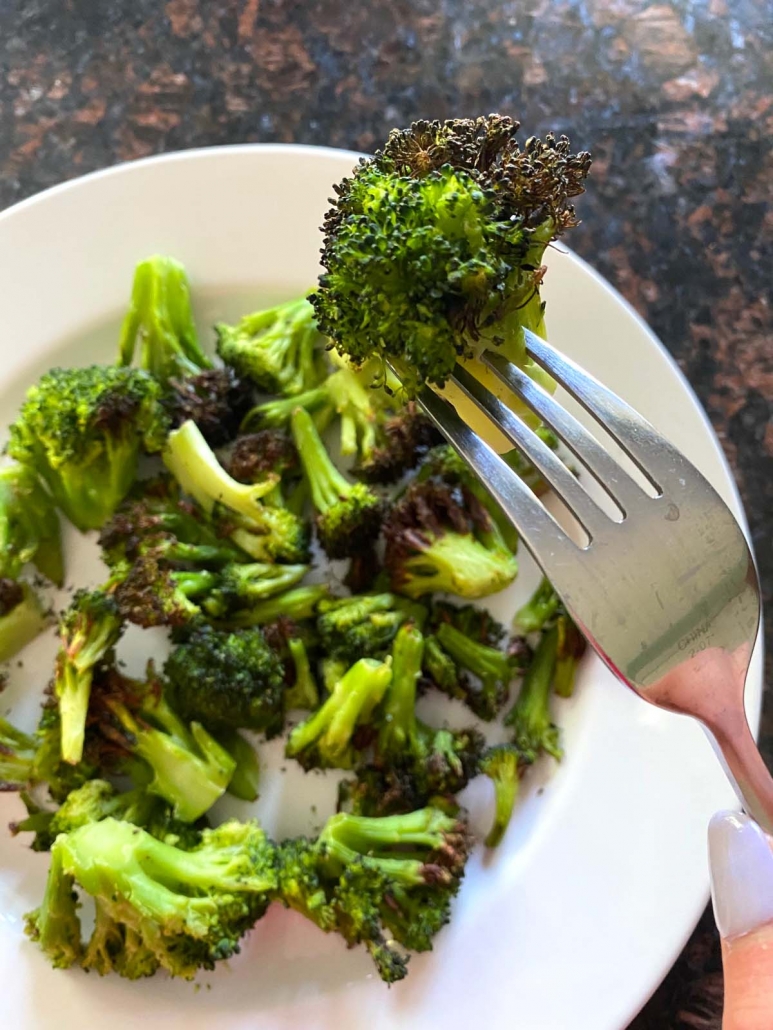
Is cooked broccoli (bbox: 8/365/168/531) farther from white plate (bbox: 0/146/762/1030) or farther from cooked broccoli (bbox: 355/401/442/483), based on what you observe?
cooked broccoli (bbox: 355/401/442/483)

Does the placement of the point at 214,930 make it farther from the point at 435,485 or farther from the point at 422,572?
the point at 435,485

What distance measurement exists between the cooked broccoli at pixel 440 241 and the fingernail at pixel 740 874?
72 centimetres

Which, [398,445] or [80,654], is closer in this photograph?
[80,654]

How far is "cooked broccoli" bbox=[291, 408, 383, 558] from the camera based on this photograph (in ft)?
5.16

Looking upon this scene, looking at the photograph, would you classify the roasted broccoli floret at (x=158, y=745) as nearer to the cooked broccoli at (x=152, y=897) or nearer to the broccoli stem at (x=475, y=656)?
the cooked broccoli at (x=152, y=897)

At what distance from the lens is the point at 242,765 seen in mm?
1570

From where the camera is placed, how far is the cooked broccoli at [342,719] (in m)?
1.52

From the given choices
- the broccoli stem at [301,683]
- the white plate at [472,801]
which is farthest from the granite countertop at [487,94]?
the broccoli stem at [301,683]

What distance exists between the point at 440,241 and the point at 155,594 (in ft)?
2.94

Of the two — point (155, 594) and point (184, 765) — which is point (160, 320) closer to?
point (155, 594)

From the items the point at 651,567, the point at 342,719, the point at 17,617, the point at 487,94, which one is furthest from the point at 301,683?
the point at 487,94

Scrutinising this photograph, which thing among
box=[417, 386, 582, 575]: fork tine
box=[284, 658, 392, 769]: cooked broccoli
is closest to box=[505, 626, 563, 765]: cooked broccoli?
box=[284, 658, 392, 769]: cooked broccoli

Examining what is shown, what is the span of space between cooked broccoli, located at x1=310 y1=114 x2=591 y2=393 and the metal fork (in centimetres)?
12

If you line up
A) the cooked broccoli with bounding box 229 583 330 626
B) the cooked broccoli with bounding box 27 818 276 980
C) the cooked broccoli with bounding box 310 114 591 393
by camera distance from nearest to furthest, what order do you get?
the cooked broccoli with bounding box 310 114 591 393, the cooked broccoli with bounding box 27 818 276 980, the cooked broccoli with bounding box 229 583 330 626
